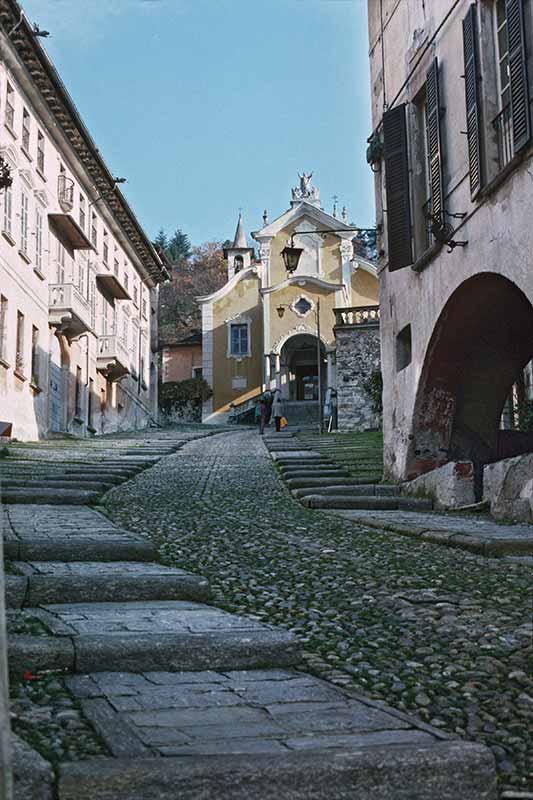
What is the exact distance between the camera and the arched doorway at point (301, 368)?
148 feet

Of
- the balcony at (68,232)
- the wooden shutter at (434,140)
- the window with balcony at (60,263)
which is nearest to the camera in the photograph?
the wooden shutter at (434,140)

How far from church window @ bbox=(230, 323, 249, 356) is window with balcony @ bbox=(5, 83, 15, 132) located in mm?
24415

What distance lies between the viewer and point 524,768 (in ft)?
9.70

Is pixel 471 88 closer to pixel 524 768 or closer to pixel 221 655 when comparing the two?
pixel 221 655

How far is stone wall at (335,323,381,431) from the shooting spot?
30.0 metres

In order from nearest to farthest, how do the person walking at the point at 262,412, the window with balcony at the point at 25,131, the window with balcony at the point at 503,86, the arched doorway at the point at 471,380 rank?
1. the window with balcony at the point at 503,86
2. the arched doorway at the point at 471,380
3. the window with balcony at the point at 25,131
4. the person walking at the point at 262,412

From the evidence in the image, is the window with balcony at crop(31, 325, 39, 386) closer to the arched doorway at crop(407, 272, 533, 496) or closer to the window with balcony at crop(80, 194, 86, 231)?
the window with balcony at crop(80, 194, 86, 231)

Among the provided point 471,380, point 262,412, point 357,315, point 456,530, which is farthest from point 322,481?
point 357,315

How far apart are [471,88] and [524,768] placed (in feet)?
27.4

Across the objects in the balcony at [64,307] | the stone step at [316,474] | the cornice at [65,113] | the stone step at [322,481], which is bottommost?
the stone step at [322,481]

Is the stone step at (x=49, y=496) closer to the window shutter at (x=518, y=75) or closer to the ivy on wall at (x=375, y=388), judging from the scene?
the window shutter at (x=518, y=75)

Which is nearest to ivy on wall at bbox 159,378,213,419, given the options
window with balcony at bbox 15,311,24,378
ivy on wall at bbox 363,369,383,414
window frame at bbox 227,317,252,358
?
window frame at bbox 227,317,252,358

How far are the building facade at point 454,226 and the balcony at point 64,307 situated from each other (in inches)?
531

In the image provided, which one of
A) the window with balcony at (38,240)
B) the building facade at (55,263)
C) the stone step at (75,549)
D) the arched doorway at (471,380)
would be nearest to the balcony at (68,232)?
the building facade at (55,263)
